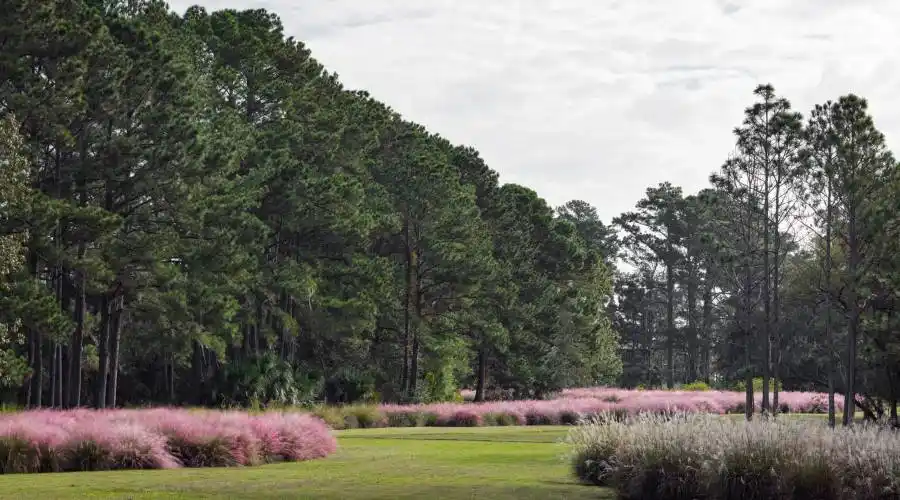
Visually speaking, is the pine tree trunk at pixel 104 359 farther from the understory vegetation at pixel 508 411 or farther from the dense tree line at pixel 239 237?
the understory vegetation at pixel 508 411

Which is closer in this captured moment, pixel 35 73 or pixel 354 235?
pixel 35 73

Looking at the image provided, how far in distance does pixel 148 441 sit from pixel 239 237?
892 inches

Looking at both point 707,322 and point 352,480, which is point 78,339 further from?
point 707,322

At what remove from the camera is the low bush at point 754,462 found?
534 inches

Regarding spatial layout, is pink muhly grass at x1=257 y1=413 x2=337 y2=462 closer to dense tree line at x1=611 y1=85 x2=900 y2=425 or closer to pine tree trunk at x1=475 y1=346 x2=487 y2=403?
dense tree line at x1=611 y1=85 x2=900 y2=425

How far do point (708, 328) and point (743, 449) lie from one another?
8755cm

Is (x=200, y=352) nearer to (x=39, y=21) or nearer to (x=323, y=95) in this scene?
(x=323, y=95)

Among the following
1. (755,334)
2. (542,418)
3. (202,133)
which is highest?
(202,133)

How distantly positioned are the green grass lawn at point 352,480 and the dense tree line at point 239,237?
31.1 ft

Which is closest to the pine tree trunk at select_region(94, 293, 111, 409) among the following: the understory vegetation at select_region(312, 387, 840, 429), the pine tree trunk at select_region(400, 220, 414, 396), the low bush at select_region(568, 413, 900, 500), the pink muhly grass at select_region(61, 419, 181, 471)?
the understory vegetation at select_region(312, 387, 840, 429)

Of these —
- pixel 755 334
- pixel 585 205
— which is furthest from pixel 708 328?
pixel 755 334

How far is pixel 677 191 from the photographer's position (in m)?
109

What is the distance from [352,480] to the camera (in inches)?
631

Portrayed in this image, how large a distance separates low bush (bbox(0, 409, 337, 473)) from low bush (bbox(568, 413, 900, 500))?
717cm
